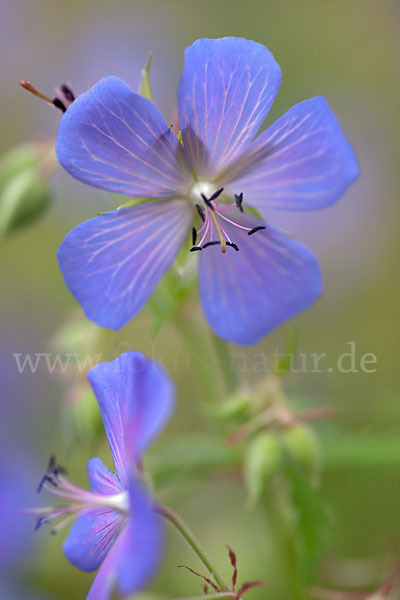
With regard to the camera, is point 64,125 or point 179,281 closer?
point 64,125

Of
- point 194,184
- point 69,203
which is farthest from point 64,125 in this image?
point 69,203

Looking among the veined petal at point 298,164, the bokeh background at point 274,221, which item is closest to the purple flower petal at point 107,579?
the veined petal at point 298,164

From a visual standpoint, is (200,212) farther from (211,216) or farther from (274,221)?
(274,221)

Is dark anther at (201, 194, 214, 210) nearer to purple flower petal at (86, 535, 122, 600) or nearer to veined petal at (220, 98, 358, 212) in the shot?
veined petal at (220, 98, 358, 212)

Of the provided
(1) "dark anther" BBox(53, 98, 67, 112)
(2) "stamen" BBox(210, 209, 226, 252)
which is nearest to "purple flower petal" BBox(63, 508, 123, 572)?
(2) "stamen" BBox(210, 209, 226, 252)

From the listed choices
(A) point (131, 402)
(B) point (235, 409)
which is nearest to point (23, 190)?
(B) point (235, 409)

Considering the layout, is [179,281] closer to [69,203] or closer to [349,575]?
→ [349,575]

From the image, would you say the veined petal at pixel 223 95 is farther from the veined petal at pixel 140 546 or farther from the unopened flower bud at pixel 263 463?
the veined petal at pixel 140 546
